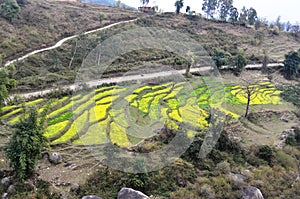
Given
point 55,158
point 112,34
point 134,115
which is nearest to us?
point 55,158

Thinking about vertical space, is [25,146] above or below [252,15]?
below

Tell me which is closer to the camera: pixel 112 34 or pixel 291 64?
pixel 291 64

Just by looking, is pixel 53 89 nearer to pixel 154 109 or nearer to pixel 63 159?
pixel 154 109

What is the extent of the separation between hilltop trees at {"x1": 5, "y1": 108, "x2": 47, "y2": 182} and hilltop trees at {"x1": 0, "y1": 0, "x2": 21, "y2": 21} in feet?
98.4

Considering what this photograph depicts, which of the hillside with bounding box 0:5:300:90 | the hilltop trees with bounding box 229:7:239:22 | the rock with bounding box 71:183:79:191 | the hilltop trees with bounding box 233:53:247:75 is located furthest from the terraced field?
the hilltop trees with bounding box 229:7:239:22

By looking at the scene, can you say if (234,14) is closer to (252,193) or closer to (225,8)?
(225,8)

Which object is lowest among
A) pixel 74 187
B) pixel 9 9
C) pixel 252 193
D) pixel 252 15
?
pixel 74 187

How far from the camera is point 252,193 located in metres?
12.8

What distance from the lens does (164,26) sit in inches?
1946

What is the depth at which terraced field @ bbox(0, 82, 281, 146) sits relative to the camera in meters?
16.8

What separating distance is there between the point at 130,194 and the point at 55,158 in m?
4.75

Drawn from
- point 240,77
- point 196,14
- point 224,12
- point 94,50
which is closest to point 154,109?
point 94,50

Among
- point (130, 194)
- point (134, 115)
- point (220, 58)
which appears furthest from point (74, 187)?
point (220, 58)

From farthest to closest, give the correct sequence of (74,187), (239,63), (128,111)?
1. (239,63)
2. (128,111)
3. (74,187)
